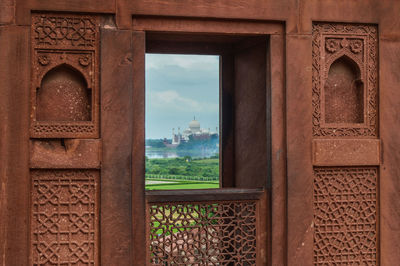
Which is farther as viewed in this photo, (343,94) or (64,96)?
(343,94)

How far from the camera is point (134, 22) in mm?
3379

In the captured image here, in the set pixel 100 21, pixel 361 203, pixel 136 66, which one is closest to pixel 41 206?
pixel 136 66

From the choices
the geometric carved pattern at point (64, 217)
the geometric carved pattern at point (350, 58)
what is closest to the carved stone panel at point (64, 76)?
the geometric carved pattern at point (64, 217)

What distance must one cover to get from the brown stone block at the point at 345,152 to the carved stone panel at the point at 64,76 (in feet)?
6.63

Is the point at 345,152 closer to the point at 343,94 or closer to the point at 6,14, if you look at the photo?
the point at 343,94

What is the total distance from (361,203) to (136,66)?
2.46 m

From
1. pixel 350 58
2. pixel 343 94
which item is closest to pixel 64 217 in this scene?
pixel 343 94

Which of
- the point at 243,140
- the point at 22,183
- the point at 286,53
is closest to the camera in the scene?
the point at 22,183

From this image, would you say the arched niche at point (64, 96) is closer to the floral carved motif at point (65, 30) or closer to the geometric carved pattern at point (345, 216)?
the floral carved motif at point (65, 30)

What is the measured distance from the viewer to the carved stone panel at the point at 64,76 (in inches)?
128

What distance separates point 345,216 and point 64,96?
9.24 ft

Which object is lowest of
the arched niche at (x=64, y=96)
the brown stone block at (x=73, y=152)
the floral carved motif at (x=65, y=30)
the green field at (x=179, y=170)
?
the green field at (x=179, y=170)

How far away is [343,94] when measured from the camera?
3.74m

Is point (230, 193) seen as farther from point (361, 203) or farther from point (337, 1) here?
point (337, 1)
